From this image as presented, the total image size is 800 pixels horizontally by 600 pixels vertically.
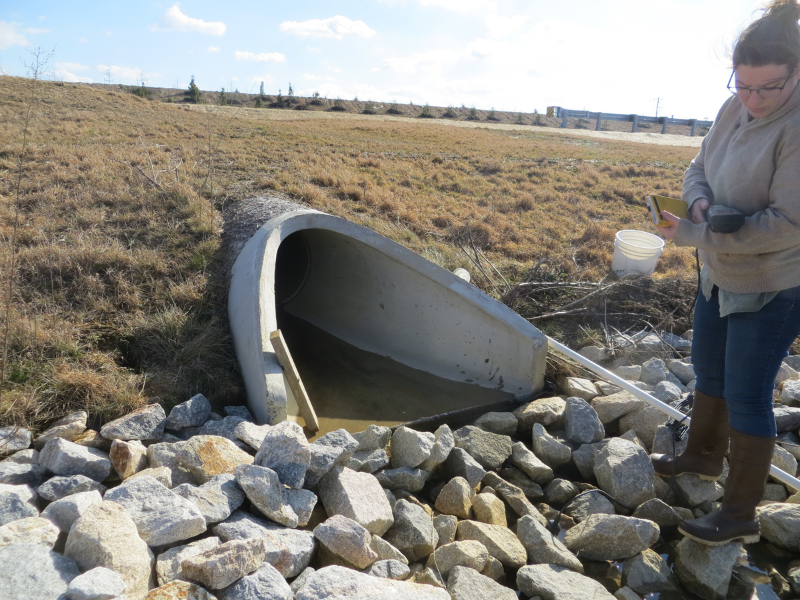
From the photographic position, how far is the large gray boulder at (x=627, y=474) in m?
3.04

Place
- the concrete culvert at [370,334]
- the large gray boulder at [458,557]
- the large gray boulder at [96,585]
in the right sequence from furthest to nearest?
the concrete culvert at [370,334] < the large gray boulder at [458,557] < the large gray boulder at [96,585]

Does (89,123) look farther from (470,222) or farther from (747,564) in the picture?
(747,564)

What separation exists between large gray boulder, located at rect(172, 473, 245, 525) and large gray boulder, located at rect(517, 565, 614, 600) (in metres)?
1.28

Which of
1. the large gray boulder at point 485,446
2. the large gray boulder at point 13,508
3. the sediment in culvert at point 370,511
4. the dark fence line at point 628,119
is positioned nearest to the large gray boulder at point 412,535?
the sediment in culvert at point 370,511

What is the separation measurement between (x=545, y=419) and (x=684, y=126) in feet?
147

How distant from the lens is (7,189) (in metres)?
6.60

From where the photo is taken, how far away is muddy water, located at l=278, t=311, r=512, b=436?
4.04 m

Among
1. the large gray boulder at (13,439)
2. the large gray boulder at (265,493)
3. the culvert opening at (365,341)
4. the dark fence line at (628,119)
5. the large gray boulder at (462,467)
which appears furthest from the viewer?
the dark fence line at (628,119)

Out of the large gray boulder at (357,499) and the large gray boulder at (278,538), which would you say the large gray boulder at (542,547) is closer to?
the large gray boulder at (357,499)

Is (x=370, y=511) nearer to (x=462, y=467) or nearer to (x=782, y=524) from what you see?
(x=462, y=467)

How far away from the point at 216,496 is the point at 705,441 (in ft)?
7.56

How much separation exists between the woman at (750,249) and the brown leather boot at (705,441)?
28mm

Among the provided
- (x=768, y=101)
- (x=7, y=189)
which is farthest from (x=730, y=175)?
(x=7, y=189)

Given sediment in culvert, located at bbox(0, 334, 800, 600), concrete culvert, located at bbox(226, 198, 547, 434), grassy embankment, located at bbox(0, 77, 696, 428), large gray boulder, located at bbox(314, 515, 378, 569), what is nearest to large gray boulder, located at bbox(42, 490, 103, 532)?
sediment in culvert, located at bbox(0, 334, 800, 600)
